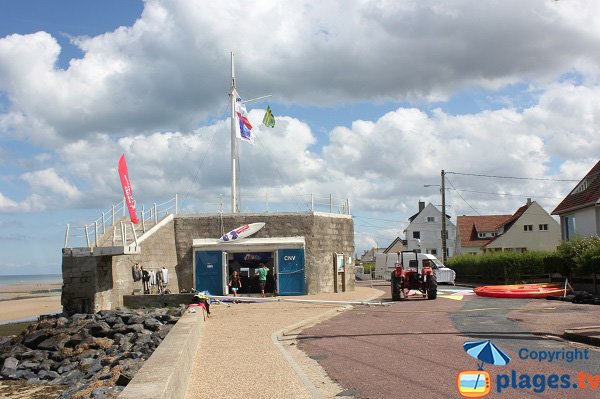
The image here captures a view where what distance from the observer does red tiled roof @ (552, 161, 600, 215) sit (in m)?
30.4

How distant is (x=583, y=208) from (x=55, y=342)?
987 inches

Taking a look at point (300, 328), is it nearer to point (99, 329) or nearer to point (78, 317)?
point (99, 329)

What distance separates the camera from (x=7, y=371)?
48.3ft

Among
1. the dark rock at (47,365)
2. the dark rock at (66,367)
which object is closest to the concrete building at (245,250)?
the dark rock at (47,365)

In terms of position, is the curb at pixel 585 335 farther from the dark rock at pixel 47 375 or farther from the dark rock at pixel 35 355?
the dark rock at pixel 35 355

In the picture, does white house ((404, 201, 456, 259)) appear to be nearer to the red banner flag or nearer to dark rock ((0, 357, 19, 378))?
the red banner flag

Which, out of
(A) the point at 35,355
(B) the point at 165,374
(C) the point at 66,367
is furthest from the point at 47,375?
(B) the point at 165,374

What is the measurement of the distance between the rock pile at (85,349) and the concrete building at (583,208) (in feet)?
66.5

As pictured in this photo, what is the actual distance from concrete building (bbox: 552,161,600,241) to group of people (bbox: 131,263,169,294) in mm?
18240

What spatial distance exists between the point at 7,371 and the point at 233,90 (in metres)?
19.9

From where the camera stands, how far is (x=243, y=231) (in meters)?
28.3

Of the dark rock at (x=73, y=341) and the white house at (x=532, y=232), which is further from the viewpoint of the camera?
the white house at (x=532, y=232)

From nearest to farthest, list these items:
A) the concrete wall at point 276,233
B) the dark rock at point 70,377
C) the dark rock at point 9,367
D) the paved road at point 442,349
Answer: the paved road at point 442,349 → the dark rock at point 70,377 → the dark rock at point 9,367 → the concrete wall at point 276,233

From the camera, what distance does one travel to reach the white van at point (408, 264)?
3557 cm
